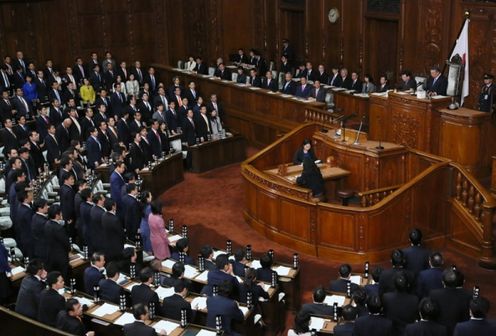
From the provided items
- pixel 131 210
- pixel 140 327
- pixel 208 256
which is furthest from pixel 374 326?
pixel 131 210

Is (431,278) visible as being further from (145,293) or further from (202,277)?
(145,293)

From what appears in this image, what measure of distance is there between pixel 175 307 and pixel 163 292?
0.87 metres

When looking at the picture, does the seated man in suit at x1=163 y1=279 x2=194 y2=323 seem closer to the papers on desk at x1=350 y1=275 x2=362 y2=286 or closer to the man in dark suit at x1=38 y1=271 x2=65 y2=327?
the man in dark suit at x1=38 y1=271 x2=65 y2=327

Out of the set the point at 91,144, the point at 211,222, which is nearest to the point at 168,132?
the point at 91,144

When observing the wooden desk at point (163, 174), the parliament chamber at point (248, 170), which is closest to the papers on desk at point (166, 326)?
the parliament chamber at point (248, 170)

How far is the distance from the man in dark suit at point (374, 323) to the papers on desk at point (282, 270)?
294 cm

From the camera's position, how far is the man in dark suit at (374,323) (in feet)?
23.9

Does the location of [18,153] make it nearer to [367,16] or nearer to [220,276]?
[220,276]

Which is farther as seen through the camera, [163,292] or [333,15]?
[333,15]

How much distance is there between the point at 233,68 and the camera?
71.9ft

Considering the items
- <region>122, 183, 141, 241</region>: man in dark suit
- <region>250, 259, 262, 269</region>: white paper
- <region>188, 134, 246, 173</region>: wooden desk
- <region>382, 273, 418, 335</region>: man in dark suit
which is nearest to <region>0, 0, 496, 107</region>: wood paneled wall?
<region>188, 134, 246, 173</region>: wooden desk

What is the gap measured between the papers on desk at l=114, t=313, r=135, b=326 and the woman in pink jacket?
2344mm

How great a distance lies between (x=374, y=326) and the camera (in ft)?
23.9

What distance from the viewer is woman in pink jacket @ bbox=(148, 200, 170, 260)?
10.9 m
